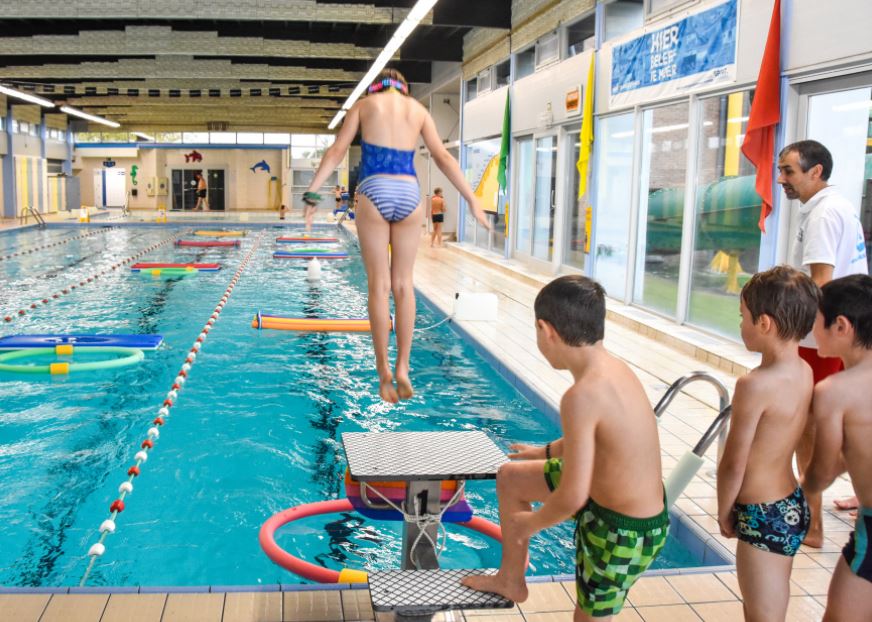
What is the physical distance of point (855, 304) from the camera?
8.36 ft

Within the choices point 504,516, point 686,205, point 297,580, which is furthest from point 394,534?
point 686,205

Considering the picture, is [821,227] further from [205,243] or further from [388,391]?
[205,243]

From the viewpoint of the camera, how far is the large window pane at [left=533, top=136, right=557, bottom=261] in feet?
44.4

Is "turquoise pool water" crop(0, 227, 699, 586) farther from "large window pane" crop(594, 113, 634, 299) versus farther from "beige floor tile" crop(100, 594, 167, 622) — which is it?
"large window pane" crop(594, 113, 634, 299)

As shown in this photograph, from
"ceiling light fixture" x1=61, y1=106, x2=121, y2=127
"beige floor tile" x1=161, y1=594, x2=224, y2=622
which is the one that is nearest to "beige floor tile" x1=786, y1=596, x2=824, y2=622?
"beige floor tile" x1=161, y1=594, x2=224, y2=622

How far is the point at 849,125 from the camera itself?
6316 millimetres

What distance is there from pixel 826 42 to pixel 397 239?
4.35 meters

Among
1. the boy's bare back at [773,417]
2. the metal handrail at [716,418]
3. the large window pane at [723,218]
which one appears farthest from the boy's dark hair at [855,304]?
the large window pane at [723,218]

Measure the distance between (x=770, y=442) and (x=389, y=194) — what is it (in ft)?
5.76

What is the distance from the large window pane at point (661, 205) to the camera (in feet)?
29.3

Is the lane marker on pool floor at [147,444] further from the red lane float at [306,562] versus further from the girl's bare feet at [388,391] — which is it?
the girl's bare feet at [388,391]

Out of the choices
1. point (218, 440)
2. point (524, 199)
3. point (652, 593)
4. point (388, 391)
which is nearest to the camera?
point (652, 593)

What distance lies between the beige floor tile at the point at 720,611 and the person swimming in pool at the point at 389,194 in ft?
4.53

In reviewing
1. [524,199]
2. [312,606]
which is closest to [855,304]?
[312,606]
